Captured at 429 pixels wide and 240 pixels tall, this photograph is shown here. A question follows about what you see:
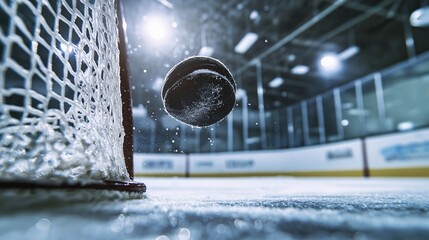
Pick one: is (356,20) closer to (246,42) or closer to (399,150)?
(246,42)

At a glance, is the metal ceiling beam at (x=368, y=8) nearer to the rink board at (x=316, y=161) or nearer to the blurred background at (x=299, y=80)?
the blurred background at (x=299, y=80)

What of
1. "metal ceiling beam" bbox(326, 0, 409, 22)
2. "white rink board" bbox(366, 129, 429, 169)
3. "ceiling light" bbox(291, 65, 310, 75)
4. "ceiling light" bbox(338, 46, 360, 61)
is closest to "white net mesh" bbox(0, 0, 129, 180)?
"white rink board" bbox(366, 129, 429, 169)

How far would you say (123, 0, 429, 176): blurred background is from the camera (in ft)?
13.6

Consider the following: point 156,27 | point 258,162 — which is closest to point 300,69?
point 258,162

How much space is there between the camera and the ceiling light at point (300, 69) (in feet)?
26.1

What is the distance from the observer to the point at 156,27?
309 centimetres

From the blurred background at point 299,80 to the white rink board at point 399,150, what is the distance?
0.05 ft

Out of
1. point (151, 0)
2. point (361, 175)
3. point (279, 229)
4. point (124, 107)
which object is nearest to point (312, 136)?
point (361, 175)

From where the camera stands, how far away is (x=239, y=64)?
7.42 m

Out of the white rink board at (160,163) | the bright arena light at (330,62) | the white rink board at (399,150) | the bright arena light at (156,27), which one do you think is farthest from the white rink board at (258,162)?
the bright arena light at (156,27)

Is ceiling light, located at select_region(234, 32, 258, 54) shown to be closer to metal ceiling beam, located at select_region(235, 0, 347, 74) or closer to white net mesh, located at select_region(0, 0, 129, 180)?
metal ceiling beam, located at select_region(235, 0, 347, 74)

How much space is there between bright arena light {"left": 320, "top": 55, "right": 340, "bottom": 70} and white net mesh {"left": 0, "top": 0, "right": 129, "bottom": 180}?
23.7 ft

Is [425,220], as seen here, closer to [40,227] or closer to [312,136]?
[40,227]

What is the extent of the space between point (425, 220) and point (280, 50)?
262 inches
